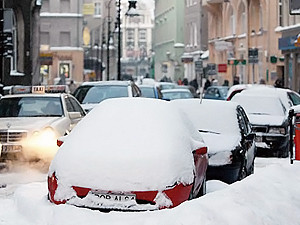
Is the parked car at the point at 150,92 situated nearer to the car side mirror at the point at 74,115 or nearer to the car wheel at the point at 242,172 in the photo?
the car side mirror at the point at 74,115

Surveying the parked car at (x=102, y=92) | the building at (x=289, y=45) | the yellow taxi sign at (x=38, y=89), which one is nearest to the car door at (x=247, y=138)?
the yellow taxi sign at (x=38, y=89)

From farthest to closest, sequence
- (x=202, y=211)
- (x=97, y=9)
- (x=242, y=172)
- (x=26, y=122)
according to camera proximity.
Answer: (x=97, y=9) < (x=26, y=122) < (x=242, y=172) < (x=202, y=211)

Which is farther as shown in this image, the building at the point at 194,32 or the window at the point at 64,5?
the window at the point at 64,5

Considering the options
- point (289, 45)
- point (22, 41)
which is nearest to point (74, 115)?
point (22, 41)

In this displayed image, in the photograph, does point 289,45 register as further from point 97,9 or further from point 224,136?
point 97,9

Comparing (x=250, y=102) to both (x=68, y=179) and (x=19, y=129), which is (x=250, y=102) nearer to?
(x=19, y=129)

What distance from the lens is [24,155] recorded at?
13.2 metres

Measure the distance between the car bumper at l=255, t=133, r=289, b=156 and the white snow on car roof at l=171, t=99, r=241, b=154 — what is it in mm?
4381

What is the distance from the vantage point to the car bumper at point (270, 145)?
1712cm

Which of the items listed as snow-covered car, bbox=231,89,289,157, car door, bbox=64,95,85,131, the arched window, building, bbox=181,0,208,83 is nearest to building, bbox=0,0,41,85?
the arched window

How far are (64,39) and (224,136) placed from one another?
59.3 m

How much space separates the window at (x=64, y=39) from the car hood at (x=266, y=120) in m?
52.9

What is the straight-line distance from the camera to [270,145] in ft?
56.2

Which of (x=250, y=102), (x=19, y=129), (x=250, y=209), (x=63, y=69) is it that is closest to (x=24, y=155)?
(x=19, y=129)
